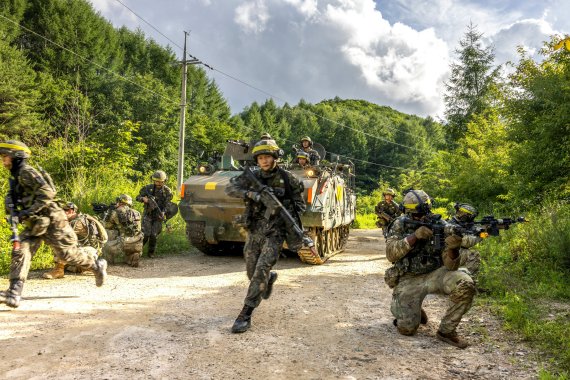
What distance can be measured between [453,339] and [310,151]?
683cm

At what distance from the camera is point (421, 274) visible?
4.58 m

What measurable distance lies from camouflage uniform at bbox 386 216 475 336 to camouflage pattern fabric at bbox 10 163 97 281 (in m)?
3.77

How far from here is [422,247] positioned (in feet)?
15.1

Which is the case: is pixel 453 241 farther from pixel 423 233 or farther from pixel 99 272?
pixel 99 272

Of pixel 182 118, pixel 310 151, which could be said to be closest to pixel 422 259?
pixel 310 151

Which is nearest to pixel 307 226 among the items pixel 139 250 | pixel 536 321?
pixel 139 250

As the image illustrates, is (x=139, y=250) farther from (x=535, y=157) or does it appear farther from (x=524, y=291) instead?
(x=535, y=157)

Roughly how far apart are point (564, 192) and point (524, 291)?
12.8ft

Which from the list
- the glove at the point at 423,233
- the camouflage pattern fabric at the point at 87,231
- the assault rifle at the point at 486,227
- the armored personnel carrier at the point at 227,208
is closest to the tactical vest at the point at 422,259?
the glove at the point at 423,233

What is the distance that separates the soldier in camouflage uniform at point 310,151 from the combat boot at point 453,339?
6.12 metres

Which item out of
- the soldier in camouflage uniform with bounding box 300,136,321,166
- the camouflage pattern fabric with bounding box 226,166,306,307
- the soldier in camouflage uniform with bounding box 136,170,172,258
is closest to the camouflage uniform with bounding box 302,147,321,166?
the soldier in camouflage uniform with bounding box 300,136,321,166

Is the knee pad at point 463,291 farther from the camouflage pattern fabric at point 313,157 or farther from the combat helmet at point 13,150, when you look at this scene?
the camouflage pattern fabric at point 313,157

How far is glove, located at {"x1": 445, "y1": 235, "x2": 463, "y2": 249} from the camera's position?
4.05 meters

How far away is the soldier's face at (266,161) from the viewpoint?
4805 mm
